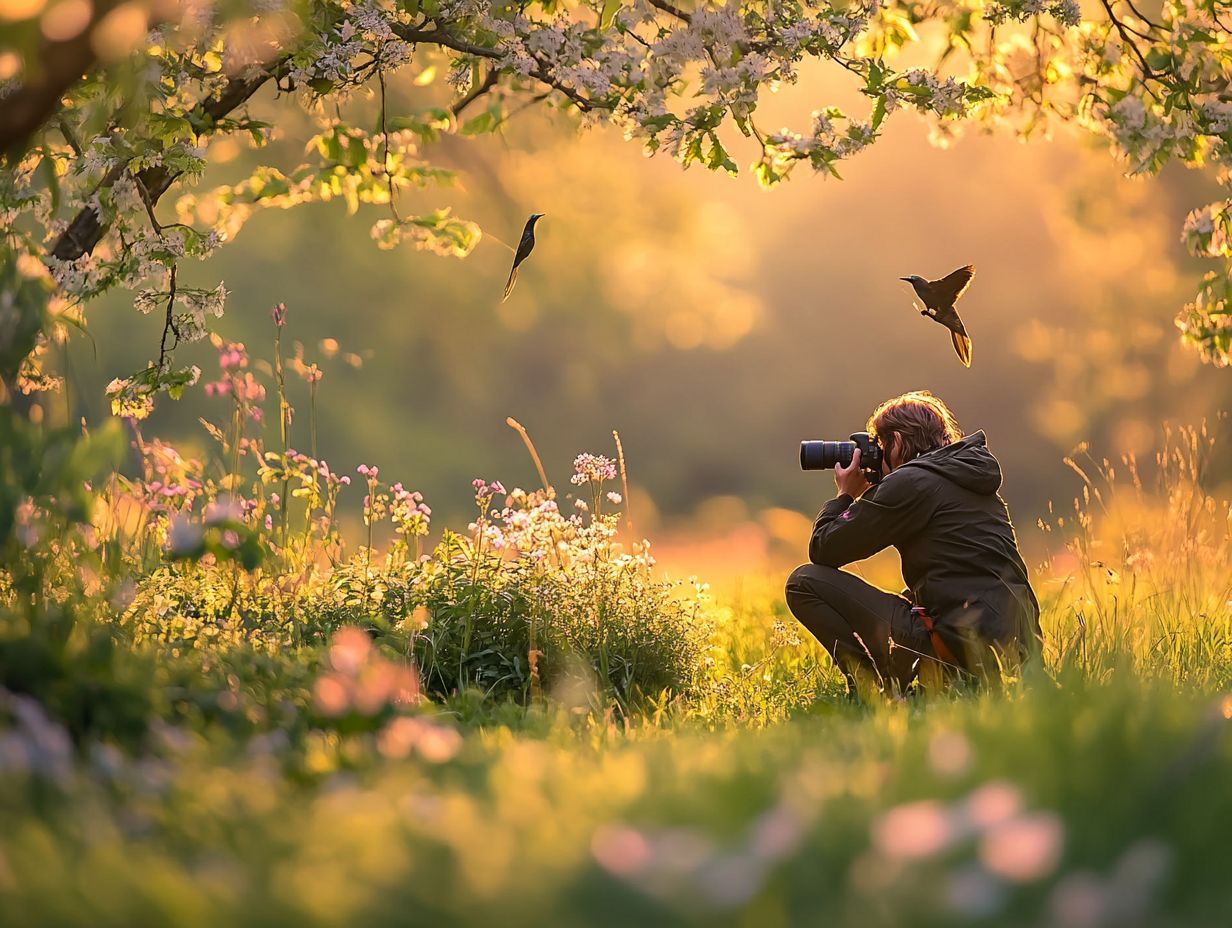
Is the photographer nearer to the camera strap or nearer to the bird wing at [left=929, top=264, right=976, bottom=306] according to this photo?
the camera strap

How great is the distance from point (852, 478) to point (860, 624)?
61 cm

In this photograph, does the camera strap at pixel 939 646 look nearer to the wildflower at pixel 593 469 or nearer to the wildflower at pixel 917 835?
the wildflower at pixel 593 469

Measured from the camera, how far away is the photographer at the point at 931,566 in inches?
184

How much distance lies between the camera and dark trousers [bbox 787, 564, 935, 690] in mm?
4871

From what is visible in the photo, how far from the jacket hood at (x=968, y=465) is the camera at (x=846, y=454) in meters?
0.39

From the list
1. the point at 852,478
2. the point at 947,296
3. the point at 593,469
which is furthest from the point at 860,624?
the point at 947,296

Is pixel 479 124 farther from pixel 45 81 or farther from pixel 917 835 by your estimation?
pixel 917 835

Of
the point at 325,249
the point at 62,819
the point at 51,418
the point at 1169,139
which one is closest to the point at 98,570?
the point at 51,418

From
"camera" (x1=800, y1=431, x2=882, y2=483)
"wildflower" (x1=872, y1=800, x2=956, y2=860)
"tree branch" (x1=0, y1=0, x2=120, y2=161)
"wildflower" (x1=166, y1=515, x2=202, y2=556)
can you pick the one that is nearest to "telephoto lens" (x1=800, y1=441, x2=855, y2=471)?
"camera" (x1=800, y1=431, x2=882, y2=483)

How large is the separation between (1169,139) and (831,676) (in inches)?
102

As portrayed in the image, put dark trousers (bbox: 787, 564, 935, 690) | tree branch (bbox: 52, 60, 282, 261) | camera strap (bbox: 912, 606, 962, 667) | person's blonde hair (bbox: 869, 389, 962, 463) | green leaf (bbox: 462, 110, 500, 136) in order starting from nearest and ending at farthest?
camera strap (bbox: 912, 606, 962, 667) < dark trousers (bbox: 787, 564, 935, 690) < person's blonde hair (bbox: 869, 389, 962, 463) < tree branch (bbox: 52, 60, 282, 261) < green leaf (bbox: 462, 110, 500, 136)

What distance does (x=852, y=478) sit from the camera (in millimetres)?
5188

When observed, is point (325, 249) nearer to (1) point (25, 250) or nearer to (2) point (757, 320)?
(2) point (757, 320)

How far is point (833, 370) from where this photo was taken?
26422 mm
